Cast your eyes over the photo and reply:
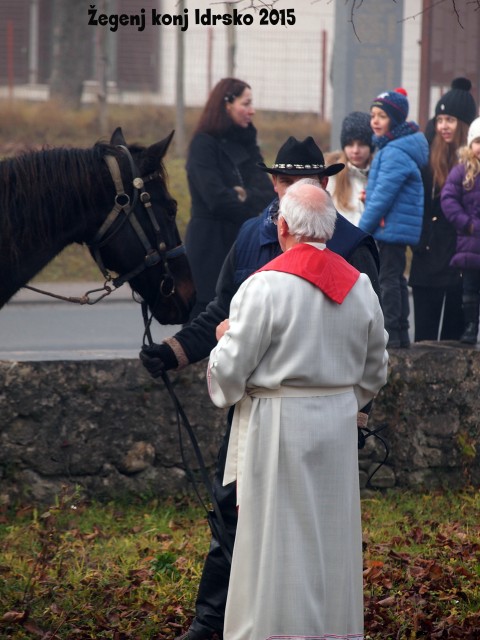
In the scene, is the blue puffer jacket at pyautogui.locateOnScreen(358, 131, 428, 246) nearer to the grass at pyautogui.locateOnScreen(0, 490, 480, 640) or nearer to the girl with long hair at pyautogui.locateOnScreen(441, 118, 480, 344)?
the girl with long hair at pyautogui.locateOnScreen(441, 118, 480, 344)

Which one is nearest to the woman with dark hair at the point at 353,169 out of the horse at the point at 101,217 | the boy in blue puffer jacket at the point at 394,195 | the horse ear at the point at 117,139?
the boy in blue puffer jacket at the point at 394,195

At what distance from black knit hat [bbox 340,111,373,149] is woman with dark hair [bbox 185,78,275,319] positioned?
663mm

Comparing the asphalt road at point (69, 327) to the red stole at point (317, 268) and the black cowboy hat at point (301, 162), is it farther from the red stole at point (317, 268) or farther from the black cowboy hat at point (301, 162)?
the red stole at point (317, 268)

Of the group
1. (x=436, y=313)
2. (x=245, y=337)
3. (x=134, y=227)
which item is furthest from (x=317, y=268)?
(x=436, y=313)

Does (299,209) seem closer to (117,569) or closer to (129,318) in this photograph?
(117,569)

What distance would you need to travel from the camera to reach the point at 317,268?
4699mm

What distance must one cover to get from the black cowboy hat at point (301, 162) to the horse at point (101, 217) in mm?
657

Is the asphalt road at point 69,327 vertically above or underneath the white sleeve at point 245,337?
underneath

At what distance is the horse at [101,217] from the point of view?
18.7ft

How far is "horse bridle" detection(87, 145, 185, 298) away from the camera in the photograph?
19.2ft

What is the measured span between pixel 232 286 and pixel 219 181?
353cm

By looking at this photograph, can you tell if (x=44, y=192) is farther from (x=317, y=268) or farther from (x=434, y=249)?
(x=434, y=249)

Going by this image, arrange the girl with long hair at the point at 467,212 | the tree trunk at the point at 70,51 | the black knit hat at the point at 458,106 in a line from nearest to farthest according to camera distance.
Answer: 1. the girl with long hair at the point at 467,212
2. the black knit hat at the point at 458,106
3. the tree trunk at the point at 70,51

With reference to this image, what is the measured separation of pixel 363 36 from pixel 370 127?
234 inches
